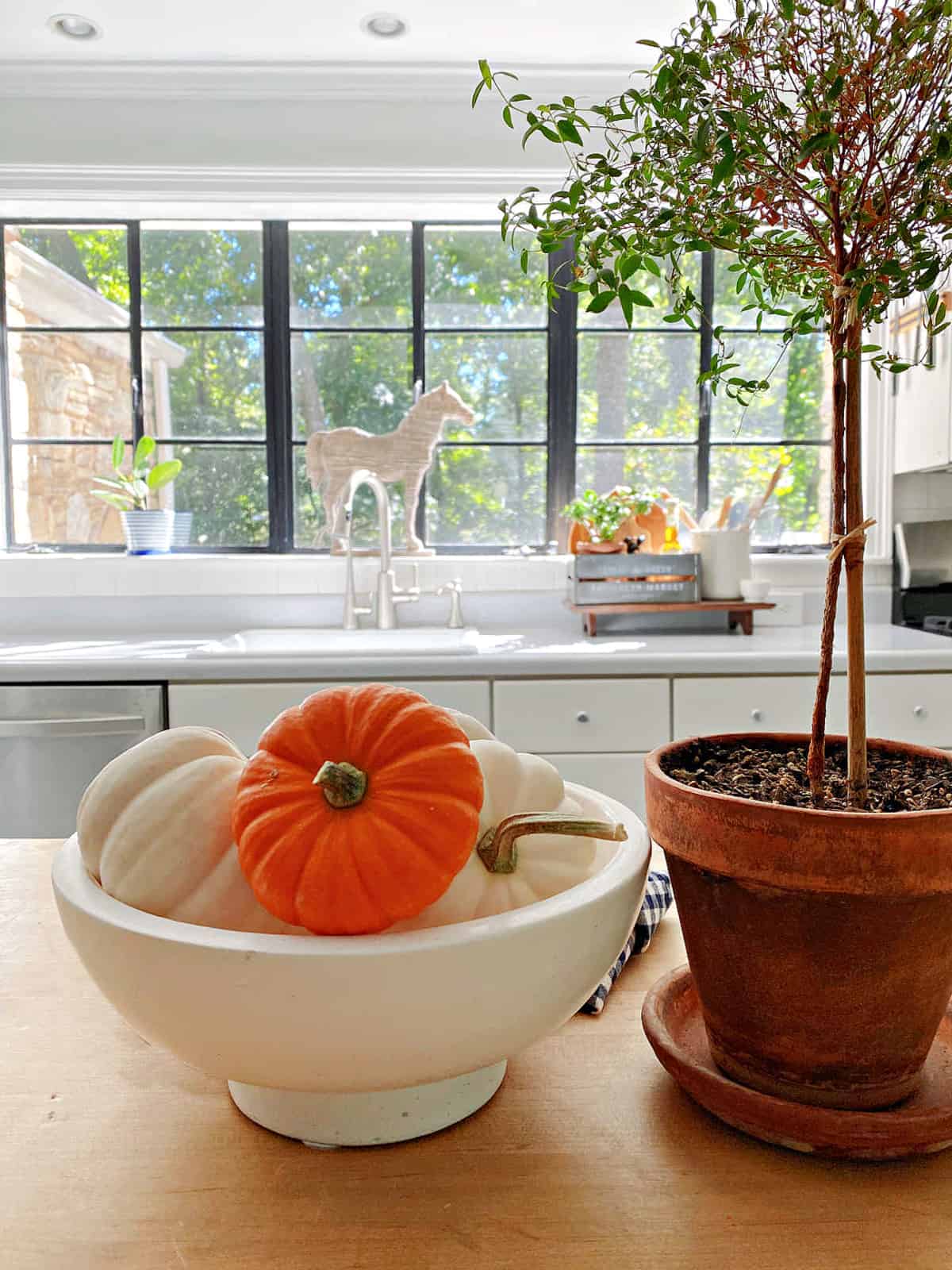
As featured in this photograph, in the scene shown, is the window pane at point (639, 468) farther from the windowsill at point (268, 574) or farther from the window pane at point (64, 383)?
the window pane at point (64, 383)

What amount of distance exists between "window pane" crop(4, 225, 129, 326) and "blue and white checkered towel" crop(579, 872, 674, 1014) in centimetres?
286

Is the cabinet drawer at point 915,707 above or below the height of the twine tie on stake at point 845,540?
below

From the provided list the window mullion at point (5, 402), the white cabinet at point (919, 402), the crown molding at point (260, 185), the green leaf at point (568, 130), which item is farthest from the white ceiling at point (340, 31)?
the green leaf at point (568, 130)

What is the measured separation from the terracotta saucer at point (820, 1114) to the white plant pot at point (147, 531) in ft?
8.83

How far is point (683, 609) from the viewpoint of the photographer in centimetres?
257

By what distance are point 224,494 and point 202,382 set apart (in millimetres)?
368

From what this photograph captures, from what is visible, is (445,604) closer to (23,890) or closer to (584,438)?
(584,438)

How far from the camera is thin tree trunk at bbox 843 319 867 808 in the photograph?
488mm

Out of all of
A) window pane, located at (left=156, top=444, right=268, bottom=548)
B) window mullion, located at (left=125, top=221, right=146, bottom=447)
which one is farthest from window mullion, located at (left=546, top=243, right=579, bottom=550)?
window mullion, located at (left=125, top=221, right=146, bottom=447)

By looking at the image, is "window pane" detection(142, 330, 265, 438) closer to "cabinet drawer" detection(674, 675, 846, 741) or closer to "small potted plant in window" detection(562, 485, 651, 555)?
"small potted plant in window" detection(562, 485, 651, 555)

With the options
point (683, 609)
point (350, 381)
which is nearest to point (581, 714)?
point (683, 609)

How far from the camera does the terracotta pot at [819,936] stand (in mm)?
421

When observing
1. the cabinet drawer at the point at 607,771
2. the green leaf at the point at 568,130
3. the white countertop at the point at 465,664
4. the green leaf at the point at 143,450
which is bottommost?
the cabinet drawer at the point at 607,771

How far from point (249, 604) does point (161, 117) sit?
4.87 ft
